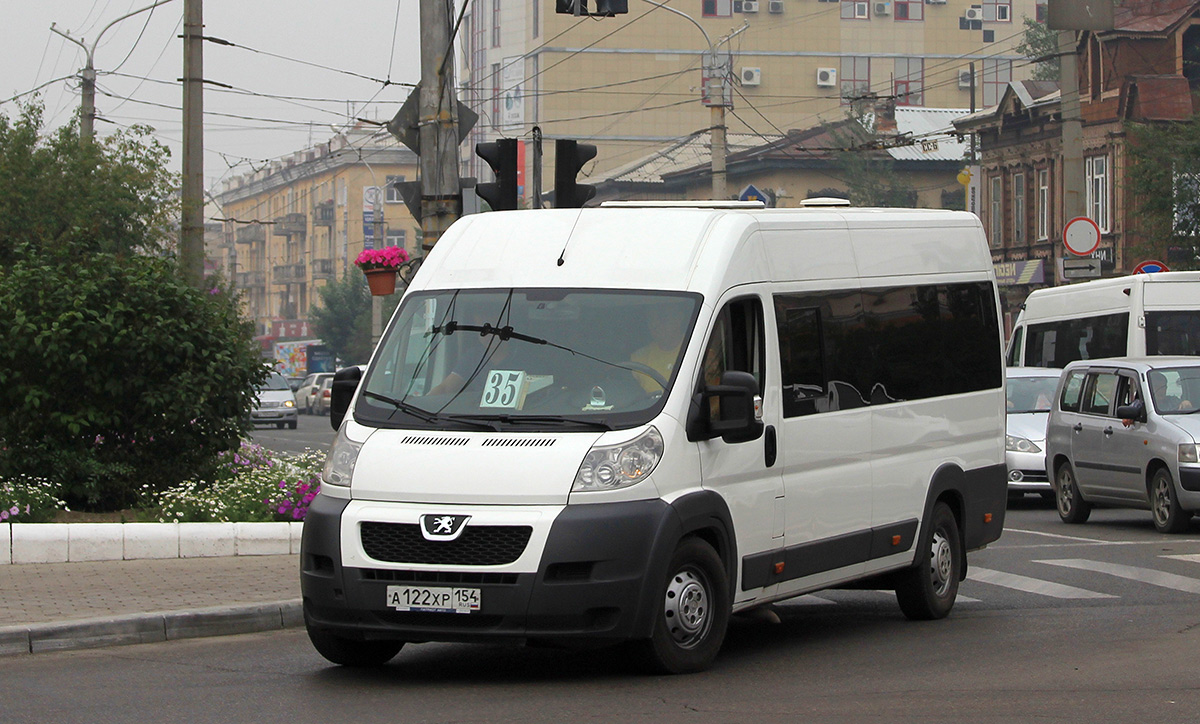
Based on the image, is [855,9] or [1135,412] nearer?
[1135,412]

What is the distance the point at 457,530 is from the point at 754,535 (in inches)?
67.3

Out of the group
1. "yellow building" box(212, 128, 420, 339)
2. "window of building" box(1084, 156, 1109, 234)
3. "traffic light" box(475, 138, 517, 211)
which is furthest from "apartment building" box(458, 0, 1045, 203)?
"traffic light" box(475, 138, 517, 211)

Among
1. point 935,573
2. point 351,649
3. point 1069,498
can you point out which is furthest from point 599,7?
point 351,649

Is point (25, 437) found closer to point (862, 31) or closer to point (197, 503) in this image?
point (197, 503)

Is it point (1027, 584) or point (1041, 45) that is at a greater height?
point (1041, 45)

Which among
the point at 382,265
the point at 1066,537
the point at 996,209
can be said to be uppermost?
the point at 996,209

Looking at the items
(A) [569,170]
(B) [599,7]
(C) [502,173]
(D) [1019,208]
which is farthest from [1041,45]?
(C) [502,173]

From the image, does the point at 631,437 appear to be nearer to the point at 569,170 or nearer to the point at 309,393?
the point at 569,170

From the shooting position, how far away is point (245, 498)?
47.9 feet

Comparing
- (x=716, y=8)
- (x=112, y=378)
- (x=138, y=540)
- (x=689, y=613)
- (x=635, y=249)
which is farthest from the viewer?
(x=716, y=8)

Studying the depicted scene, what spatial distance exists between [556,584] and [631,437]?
0.75 m

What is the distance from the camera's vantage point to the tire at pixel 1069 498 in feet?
62.0

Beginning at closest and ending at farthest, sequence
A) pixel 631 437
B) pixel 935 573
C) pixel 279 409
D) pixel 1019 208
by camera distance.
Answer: pixel 631 437
pixel 935 573
pixel 279 409
pixel 1019 208

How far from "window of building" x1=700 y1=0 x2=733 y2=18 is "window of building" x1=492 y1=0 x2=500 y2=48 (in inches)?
455
